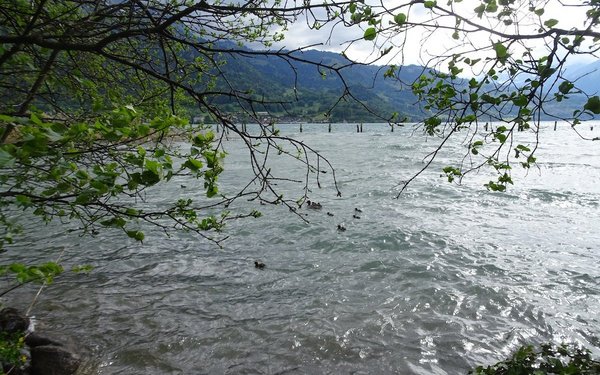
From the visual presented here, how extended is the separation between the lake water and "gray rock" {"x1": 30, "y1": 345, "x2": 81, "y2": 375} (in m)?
0.45

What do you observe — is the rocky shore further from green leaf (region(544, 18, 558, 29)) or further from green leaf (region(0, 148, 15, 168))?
green leaf (region(544, 18, 558, 29))

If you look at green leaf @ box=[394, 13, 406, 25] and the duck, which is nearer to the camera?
green leaf @ box=[394, 13, 406, 25]

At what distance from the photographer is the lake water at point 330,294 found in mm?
7328

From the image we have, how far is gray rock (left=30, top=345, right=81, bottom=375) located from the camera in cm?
626

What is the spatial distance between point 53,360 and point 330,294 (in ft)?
20.2

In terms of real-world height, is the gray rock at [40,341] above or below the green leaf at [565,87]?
below

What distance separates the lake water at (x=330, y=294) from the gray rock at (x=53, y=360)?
45cm

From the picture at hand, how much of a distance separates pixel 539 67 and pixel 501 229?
15.6m

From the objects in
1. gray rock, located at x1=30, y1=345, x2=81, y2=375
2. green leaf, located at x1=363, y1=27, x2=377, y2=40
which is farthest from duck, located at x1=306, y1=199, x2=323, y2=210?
green leaf, located at x1=363, y1=27, x2=377, y2=40

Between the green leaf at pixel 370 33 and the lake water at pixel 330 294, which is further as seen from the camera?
the lake water at pixel 330 294

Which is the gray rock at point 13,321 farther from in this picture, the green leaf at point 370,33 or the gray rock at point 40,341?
the green leaf at point 370,33

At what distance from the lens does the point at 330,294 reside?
9.99 meters

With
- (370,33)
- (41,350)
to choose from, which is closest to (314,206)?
(41,350)

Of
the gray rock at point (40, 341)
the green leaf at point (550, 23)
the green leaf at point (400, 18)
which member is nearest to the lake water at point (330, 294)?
the gray rock at point (40, 341)
